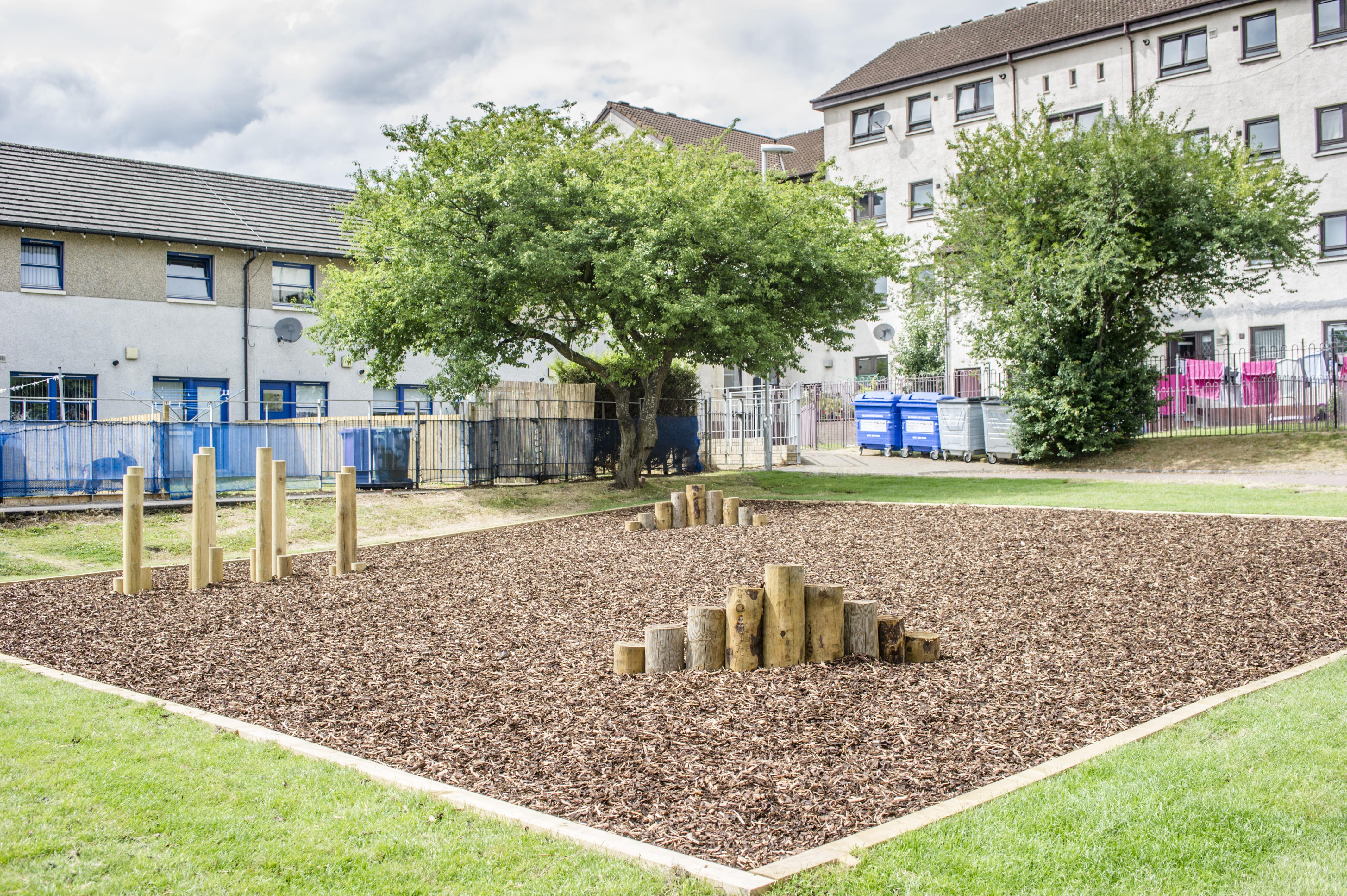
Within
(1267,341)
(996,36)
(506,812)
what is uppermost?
(996,36)

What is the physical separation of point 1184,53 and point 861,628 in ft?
117

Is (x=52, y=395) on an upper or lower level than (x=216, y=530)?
upper

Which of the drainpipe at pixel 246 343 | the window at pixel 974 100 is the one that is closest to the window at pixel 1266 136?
the window at pixel 974 100

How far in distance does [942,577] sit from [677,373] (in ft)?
55.5

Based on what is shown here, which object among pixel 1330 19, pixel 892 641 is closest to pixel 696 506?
pixel 892 641

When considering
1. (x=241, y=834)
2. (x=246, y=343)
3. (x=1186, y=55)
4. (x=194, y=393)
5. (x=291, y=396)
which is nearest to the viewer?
(x=241, y=834)

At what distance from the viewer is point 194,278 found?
29094mm

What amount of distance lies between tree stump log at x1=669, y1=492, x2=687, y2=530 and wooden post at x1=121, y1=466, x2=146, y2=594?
679 centimetres

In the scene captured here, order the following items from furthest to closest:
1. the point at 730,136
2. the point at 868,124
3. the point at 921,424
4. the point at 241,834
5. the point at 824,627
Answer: the point at 730,136 < the point at 868,124 < the point at 921,424 < the point at 824,627 < the point at 241,834

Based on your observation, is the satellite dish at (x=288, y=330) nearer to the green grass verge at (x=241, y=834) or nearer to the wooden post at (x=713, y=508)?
the wooden post at (x=713, y=508)

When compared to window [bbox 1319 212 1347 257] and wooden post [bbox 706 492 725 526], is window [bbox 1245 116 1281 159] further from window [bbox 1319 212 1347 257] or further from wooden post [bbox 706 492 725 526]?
wooden post [bbox 706 492 725 526]

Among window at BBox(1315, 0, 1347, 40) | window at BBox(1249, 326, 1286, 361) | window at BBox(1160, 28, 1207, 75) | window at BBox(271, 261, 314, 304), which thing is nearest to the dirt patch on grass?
window at BBox(271, 261, 314, 304)

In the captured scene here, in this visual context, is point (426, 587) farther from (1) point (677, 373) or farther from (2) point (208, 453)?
(1) point (677, 373)

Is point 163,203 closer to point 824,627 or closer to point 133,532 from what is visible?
point 133,532
